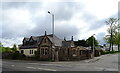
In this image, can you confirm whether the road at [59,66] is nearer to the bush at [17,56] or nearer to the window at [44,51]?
the window at [44,51]

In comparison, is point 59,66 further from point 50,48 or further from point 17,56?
point 17,56

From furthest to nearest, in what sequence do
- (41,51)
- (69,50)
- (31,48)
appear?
(31,48) < (69,50) < (41,51)

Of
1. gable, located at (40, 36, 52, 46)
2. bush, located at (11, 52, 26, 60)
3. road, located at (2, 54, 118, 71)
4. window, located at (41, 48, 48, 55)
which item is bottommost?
bush, located at (11, 52, 26, 60)

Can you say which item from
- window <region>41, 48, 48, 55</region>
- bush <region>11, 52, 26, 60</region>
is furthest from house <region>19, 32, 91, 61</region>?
bush <region>11, 52, 26, 60</region>

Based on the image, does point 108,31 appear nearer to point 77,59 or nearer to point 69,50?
point 69,50

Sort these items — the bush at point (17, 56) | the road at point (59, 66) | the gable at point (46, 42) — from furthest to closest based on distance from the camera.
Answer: the gable at point (46, 42), the bush at point (17, 56), the road at point (59, 66)

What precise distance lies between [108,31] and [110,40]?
171 inches

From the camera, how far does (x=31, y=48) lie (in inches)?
1965

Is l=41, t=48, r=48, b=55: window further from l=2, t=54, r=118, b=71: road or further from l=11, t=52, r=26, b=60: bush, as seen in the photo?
l=2, t=54, r=118, b=71: road

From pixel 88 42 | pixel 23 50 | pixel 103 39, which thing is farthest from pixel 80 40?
pixel 23 50

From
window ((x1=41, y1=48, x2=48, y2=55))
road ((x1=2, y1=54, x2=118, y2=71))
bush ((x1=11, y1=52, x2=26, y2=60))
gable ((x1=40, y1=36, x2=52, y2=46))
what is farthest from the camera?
gable ((x1=40, y1=36, x2=52, y2=46))

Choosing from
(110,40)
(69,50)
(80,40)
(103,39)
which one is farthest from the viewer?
(80,40)

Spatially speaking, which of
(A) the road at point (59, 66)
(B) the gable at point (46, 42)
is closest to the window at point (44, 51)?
(B) the gable at point (46, 42)

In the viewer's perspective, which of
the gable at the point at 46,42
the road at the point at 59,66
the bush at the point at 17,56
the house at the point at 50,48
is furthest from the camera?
the gable at the point at 46,42
